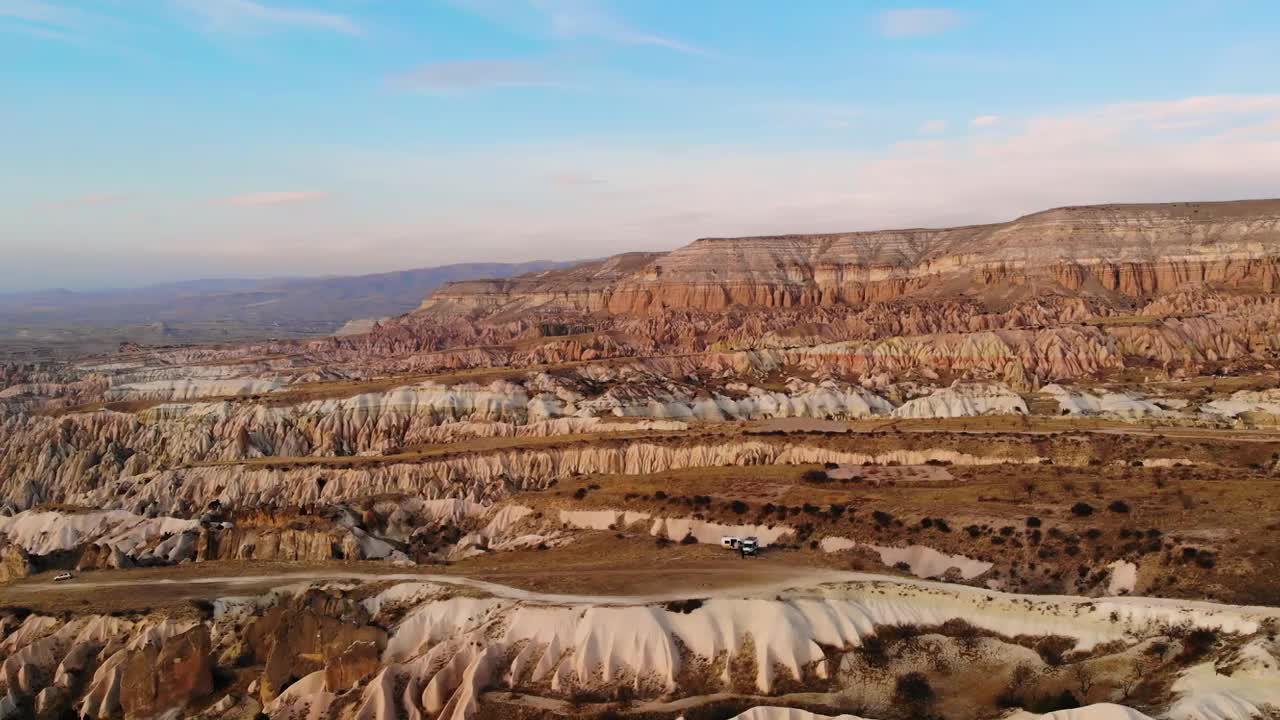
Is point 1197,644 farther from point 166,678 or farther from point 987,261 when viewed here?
point 987,261

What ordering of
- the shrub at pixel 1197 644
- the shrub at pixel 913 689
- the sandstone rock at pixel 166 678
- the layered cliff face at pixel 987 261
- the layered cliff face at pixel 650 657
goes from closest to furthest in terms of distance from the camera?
the shrub at pixel 1197 644, the layered cliff face at pixel 650 657, the shrub at pixel 913 689, the sandstone rock at pixel 166 678, the layered cliff face at pixel 987 261

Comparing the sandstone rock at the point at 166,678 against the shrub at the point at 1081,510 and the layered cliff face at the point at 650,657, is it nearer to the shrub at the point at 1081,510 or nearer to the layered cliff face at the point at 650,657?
the layered cliff face at the point at 650,657

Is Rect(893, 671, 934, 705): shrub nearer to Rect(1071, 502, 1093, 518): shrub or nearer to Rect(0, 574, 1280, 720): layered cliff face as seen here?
Rect(0, 574, 1280, 720): layered cliff face

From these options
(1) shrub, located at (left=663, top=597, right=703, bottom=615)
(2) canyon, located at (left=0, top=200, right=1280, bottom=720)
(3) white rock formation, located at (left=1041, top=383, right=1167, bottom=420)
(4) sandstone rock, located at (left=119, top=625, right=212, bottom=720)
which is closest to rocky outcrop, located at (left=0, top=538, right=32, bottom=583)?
(2) canyon, located at (left=0, top=200, right=1280, bottom=720)

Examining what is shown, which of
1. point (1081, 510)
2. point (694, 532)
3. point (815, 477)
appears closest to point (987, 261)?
point (815, 477)

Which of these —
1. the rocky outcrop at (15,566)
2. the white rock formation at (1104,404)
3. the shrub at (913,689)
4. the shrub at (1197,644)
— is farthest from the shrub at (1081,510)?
the rocky outcrop at (15,566)

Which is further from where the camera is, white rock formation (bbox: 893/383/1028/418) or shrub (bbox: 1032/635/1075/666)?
white rock formation (bbox: 893/383/1028/418)
